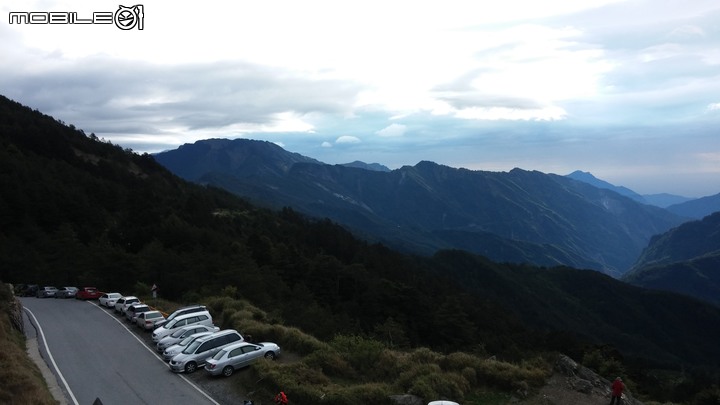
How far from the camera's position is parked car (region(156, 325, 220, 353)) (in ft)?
91.2

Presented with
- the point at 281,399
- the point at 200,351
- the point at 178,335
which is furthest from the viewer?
the point at 178,335

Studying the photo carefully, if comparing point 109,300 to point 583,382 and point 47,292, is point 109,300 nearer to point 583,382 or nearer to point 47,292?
point 47,292

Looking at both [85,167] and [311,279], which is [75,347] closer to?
[311,279]

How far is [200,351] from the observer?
80.8ft

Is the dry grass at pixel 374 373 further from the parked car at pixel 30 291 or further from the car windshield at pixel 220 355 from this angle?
the parked car at pixel 30 291

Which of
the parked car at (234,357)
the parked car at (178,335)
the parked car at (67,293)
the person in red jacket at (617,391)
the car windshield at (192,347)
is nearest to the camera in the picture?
the person in red jacket at (617,391)

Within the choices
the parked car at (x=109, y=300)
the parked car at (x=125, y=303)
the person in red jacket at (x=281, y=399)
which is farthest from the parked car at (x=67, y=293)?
→ the person in red jacket at (x=281, y=399)

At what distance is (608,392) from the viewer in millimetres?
22672

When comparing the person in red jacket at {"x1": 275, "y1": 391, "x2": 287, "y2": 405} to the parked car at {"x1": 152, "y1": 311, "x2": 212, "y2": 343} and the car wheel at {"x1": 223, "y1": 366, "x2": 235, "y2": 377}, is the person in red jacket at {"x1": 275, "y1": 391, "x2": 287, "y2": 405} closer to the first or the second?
the car wheel at {"x1": 223, "y1": 366, "x2": 235, "y2": 377}

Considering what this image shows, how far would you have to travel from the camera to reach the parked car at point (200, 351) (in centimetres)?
2416

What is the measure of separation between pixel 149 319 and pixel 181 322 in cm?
460

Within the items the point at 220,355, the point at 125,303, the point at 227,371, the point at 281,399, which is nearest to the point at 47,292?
the point at 125,303

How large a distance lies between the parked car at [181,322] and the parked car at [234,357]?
6865 millimetres

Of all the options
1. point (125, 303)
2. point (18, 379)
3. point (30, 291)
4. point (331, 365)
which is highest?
point (18, 379)
